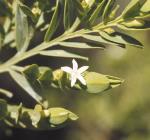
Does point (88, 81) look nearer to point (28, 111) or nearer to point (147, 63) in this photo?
point (28, 111)

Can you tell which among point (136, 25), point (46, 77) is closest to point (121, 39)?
point (136, 25)

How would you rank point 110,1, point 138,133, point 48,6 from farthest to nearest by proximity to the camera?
1. point 138,133
2. point 48,6
3. point 110,1

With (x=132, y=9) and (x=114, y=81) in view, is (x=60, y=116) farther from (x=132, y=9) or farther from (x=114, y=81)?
(x=132, y=9)

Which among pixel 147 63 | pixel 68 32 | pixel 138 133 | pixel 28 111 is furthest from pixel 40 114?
pixel 147 63

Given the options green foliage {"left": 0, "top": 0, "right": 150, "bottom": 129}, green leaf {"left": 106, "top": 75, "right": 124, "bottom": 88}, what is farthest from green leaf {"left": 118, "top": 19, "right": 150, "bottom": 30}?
green leaf {"left": 106, "top": 75, "right": 124, "bottom": 88}

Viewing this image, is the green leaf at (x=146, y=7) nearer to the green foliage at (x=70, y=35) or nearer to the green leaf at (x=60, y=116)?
the green foliage at (x=70, y=35)

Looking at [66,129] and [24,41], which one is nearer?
[24,41]

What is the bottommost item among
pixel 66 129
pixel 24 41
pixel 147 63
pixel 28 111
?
pixel 66 129
